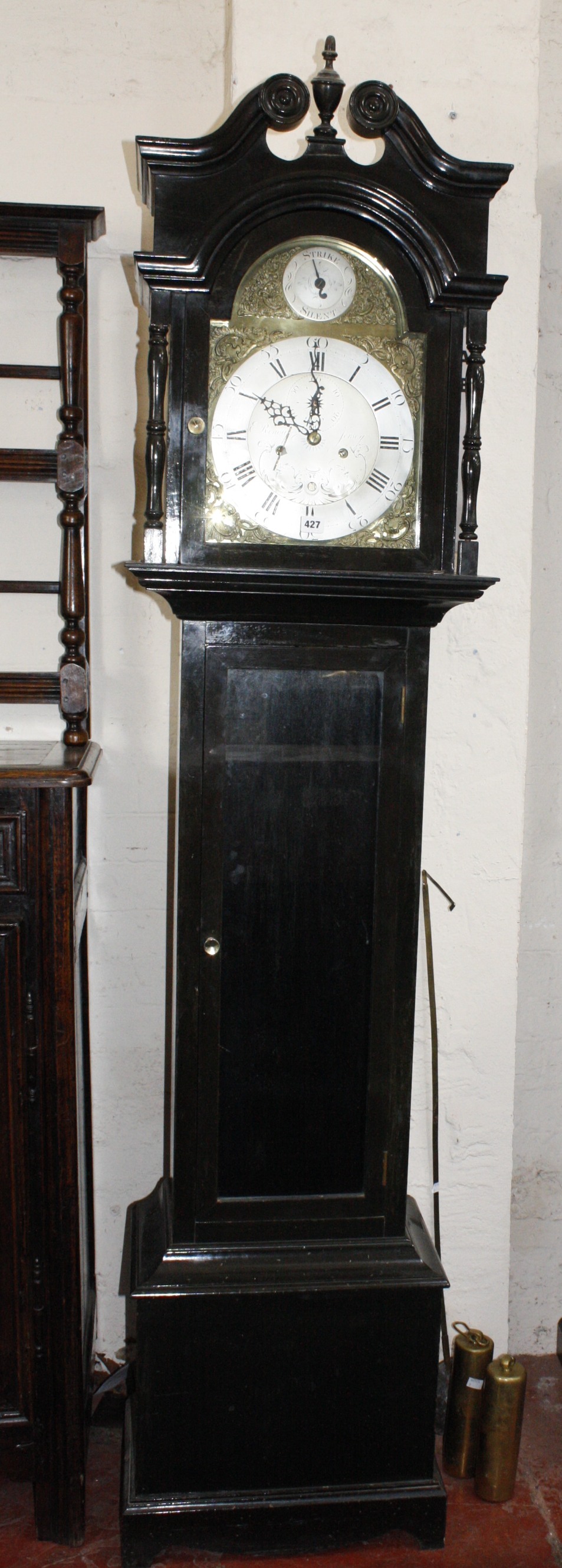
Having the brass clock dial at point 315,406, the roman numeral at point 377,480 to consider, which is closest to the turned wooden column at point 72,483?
the brass clock dial at point 315,406

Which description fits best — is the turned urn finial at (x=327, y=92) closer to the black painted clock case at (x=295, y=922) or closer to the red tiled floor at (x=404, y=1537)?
the black painted clock case at (x=295, y=922)

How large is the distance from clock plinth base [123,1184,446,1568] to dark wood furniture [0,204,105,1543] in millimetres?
127

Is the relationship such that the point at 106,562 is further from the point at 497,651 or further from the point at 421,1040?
the point at 421,1040

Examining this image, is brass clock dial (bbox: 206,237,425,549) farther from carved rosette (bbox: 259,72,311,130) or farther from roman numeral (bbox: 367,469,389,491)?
carved rosette (bbox: 259,72,311,130)

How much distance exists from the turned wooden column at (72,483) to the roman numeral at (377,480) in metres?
0.55

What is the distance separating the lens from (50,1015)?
168 cm

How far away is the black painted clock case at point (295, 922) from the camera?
4.90 feet

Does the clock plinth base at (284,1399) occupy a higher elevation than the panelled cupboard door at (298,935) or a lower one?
lower

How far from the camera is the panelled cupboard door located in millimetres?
1612

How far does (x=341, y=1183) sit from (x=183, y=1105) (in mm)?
294

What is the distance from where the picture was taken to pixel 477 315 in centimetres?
155

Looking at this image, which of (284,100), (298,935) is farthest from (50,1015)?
(284,100)

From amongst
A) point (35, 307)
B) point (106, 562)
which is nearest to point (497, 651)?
point (106, 562)

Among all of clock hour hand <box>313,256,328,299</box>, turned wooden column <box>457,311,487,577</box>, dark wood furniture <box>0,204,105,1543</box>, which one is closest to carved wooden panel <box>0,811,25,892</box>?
dark wood furniture <box>0,204,105,1543</box>
